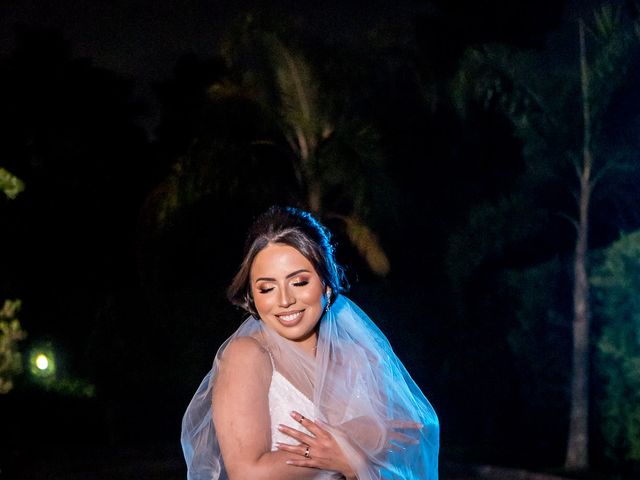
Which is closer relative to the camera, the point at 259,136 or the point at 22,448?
the point at 259,136

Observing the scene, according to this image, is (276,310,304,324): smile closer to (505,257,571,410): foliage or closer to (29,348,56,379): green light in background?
(505,257,571,410): foliage

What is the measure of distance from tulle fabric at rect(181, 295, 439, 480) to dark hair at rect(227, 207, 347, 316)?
4.6 inches

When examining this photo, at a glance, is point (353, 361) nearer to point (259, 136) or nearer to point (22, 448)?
point (259, 136)

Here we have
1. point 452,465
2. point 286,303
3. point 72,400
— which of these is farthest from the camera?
point 72,400

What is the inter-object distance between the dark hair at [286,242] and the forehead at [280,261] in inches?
0.5

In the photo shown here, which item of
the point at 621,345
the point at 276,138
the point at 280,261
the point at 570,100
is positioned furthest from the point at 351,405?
the point at 276,138

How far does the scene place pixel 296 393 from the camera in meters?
3.01

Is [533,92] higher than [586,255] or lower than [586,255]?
higher

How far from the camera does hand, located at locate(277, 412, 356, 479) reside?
2845 mm

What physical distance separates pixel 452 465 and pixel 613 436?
2.34 metres

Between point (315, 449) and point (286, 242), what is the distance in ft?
2.00

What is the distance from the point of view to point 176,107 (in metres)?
21.2

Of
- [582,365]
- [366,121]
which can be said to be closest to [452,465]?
[582,365]

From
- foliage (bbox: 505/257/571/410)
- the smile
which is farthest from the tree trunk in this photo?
the smile
